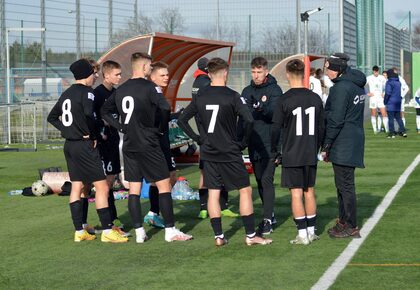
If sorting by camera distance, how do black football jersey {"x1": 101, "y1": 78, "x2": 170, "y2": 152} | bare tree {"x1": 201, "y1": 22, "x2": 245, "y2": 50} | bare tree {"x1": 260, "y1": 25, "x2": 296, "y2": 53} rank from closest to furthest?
1. black football jersey {"x1": 101, "y1": 78, "x2": 170, "y2": 152}
2. bare tree {"x1": 201, "y1": 22, "x2": 245, "y2": 50}
3. bare tree {"x1": 260, "y1": 25, "x2": 296, "y2": 53}

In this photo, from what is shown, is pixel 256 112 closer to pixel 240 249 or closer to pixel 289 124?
Result: pixel 289 124

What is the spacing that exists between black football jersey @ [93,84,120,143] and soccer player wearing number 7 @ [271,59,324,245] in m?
1.90

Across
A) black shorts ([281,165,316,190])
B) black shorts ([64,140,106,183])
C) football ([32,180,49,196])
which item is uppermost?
black shorts ([64,140,106,183])

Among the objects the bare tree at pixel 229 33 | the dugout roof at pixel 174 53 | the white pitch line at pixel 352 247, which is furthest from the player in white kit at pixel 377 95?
the white pitch line at pixel 352 247

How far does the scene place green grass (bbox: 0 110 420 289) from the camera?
754 centimetres

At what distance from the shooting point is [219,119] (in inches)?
356

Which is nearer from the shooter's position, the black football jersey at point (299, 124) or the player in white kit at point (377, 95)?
the black football jersey at point (299, 124)

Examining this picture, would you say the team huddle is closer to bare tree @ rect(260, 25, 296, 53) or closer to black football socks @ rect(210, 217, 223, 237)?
black football socks @ rect(210, 217, 223, 237)

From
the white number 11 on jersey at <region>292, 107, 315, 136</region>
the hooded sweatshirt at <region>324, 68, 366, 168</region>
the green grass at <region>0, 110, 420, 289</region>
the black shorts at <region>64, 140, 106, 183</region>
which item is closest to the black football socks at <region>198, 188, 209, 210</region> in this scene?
the green grass at <region>0, 110, 420, 289</region>

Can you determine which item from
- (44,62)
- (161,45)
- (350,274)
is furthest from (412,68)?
(350,274)

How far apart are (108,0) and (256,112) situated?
1425 cm

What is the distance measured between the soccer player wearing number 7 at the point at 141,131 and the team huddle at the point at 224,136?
1 cm

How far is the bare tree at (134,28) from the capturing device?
23578 millimetres

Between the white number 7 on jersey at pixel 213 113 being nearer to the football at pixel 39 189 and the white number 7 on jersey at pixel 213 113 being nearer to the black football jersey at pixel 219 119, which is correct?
the black football jersey at pixel 219 119
